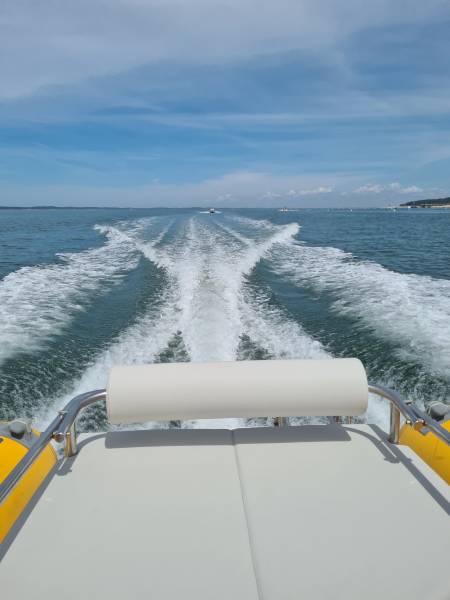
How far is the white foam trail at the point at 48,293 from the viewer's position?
16.8 feet

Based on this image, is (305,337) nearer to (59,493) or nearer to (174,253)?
(59,493)

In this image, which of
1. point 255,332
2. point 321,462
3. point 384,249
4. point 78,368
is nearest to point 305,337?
point 255,332

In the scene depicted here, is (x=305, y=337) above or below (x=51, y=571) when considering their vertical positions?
below

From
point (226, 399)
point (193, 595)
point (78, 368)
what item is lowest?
point (78, 368)

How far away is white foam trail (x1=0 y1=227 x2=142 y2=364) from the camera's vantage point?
5125 millimetres

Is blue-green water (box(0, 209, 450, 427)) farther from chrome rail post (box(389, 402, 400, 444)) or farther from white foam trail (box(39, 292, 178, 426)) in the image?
chrome rail post (box(389, 402, 400, 444))

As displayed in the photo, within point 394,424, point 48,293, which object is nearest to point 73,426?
point 394,424

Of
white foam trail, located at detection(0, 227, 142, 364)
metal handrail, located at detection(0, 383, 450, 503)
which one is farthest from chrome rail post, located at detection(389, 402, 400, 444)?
white foam trail, located at detection(0, 227, 142, 364)

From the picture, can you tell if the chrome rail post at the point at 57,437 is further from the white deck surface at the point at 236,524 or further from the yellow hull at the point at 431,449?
the yellow hull at the point at 431,449

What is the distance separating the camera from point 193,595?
1199 millimetres

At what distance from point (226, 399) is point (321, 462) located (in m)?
0.52

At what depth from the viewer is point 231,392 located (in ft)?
5.88

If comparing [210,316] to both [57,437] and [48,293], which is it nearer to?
[48,293]

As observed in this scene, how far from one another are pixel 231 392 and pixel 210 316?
4.17 meters
